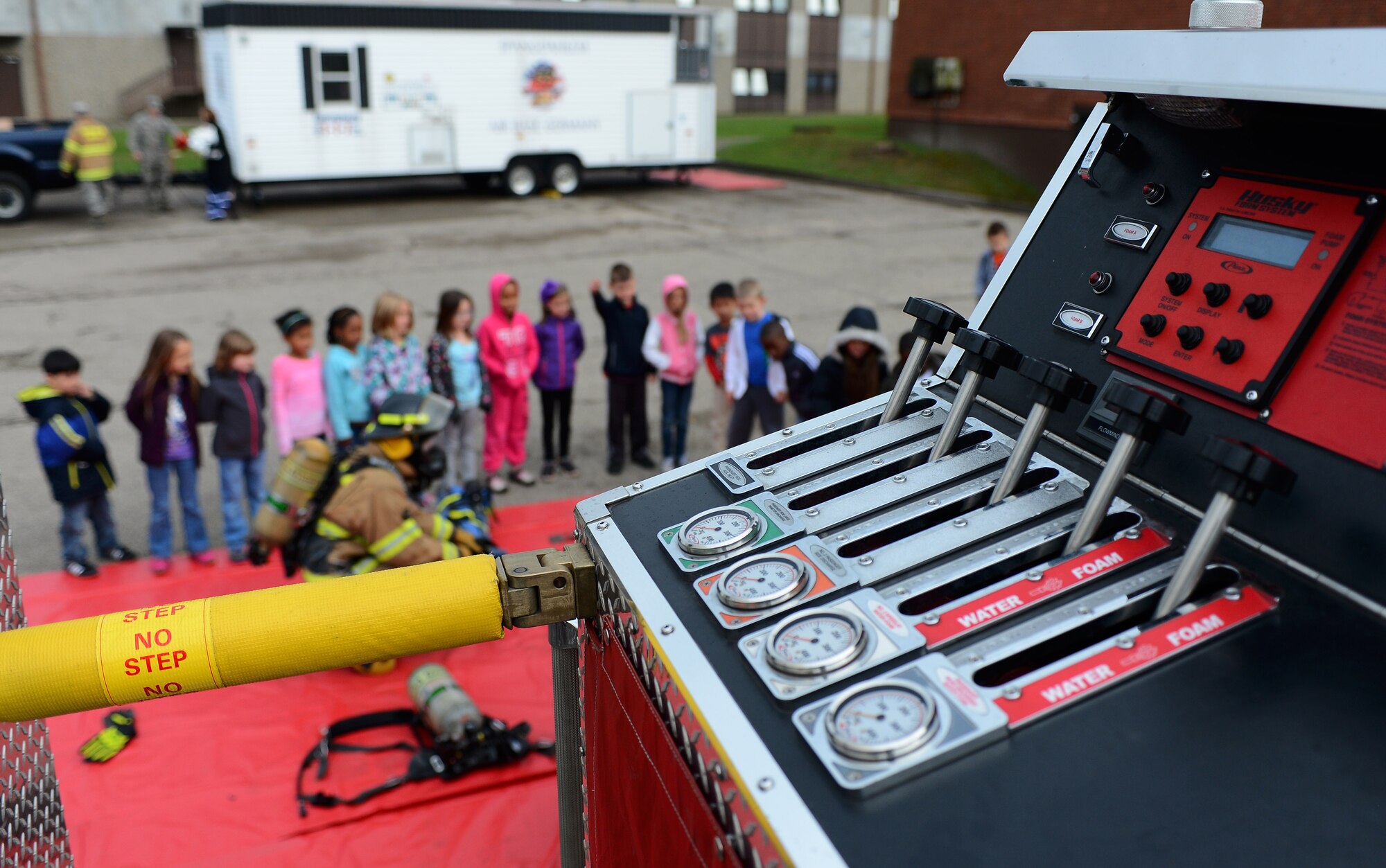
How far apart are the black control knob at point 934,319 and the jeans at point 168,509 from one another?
5.16m

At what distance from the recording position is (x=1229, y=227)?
2.29 metres

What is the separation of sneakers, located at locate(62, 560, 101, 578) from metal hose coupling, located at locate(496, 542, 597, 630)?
4826mm

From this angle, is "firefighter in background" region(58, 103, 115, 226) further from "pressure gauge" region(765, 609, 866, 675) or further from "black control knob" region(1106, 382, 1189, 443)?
"black control knob" region(1106, 382, 1189, 443)

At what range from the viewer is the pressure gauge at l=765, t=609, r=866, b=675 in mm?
1840

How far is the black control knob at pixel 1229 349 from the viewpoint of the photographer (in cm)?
217

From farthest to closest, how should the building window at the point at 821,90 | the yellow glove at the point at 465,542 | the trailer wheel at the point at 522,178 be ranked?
1. the building window at the point at 821,90
2. the trailer wheel at the point at 522,178
3. the yellow glove at the point at 465,542

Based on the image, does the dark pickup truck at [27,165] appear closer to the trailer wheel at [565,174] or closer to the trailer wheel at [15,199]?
the trailer wheel at [15,199]

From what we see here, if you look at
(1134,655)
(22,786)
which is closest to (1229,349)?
(1134,655)

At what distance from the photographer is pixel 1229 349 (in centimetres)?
218

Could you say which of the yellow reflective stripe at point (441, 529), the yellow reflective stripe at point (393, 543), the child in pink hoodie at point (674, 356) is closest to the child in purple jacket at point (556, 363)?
the child in pink hoodie at point (674, 356)

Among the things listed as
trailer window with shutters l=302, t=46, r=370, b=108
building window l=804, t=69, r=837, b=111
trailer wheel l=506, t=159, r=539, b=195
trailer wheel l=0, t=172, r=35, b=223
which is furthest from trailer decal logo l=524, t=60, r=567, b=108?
building window l=804, t=69, r=837, b=111

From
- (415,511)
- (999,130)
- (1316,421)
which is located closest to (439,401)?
(415,511)

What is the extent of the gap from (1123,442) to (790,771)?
3.07 ft

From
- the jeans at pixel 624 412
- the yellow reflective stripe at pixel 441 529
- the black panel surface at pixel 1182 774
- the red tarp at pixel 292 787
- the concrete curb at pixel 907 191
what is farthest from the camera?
the concrete curb at pixel 907 191
